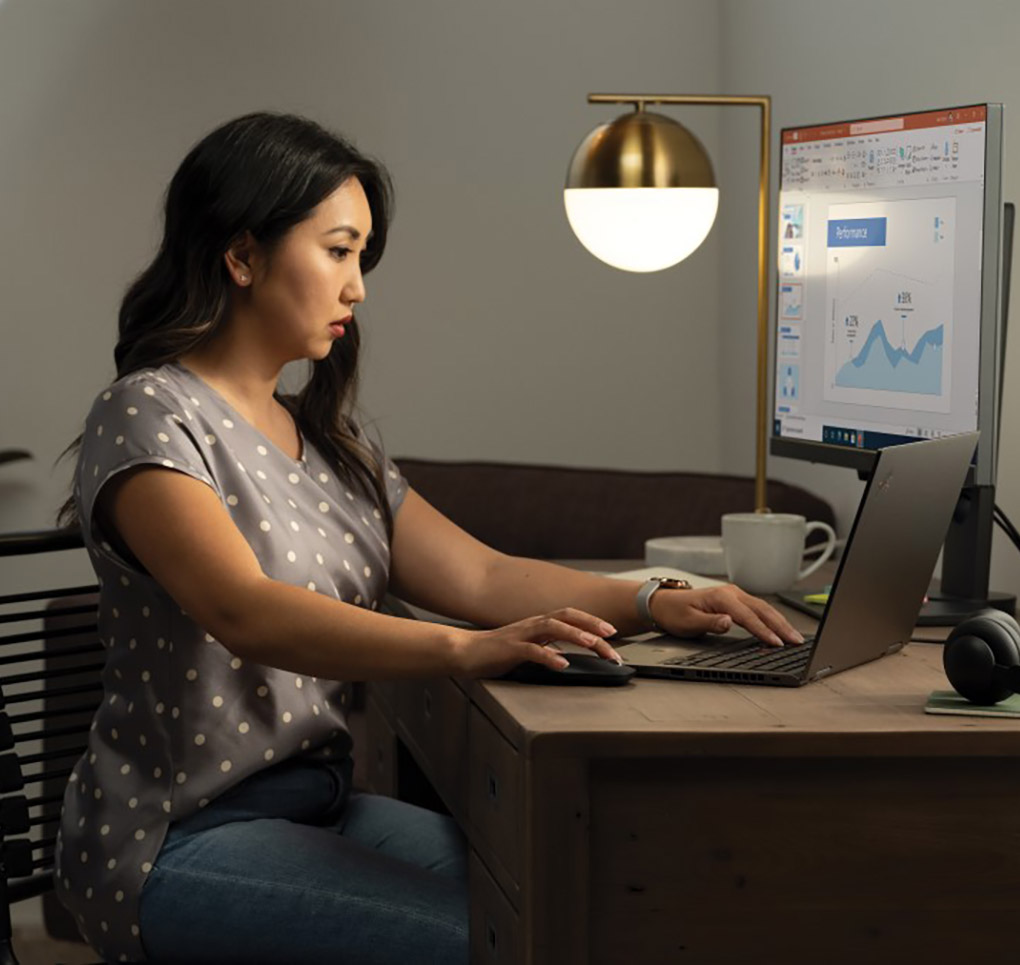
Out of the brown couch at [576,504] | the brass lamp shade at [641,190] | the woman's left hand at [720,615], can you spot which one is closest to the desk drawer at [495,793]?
the woman's left hand at [720,615]

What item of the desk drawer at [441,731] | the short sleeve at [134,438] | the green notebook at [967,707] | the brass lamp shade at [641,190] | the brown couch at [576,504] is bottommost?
the desk drawer at [441,731]

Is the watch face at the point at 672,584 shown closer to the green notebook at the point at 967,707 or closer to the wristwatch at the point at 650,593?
the wristwatch at the point at 650,593

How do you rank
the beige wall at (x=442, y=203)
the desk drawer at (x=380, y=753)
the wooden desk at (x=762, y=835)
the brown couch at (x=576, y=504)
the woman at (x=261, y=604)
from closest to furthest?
the wooden desk at (x=762, y=835) < the woman at (x=261, y=604) < the desk drawer at (x=380, y=753) < the brown couch at (x=576, y=504) < the beige wall at (x=442, y=203)

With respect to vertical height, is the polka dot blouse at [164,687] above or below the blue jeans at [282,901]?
above

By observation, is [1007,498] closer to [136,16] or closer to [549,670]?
[549,670]

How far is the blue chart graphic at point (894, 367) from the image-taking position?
5.37 ft

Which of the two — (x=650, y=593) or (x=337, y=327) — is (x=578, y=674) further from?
(x=337, y=327)

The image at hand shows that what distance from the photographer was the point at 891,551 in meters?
1.37

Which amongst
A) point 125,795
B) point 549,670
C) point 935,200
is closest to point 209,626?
point 125,795

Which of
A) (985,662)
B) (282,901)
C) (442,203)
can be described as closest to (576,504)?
(442,203)

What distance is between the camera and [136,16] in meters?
2.96

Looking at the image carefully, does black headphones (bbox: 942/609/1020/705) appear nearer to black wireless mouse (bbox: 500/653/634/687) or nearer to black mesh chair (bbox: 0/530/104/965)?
black wireless mouse (bbox: 500/653/634/687)

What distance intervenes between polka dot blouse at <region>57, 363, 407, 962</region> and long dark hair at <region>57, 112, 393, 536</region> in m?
0.06

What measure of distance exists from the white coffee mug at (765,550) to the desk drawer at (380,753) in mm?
492
